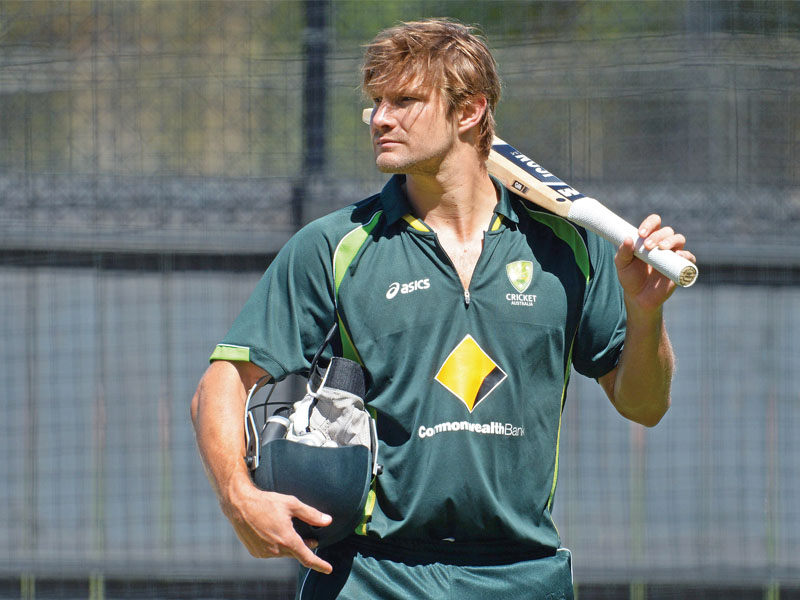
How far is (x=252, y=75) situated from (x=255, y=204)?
0.55 meters

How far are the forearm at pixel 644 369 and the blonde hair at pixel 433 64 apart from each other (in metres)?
0.62

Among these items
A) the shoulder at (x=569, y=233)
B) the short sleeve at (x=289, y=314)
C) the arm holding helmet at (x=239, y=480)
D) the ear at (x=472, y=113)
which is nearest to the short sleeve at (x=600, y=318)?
the shoulder at (x=569, y=233)

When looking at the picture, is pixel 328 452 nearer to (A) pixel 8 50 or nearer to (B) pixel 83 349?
(B) pixel 83 349

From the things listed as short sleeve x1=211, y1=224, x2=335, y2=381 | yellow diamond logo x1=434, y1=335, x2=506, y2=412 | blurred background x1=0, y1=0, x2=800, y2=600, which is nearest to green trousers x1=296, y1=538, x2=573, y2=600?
yellow diamond logo x1=434, y1=335, x2=506, y2=412

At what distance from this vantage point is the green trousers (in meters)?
2.60

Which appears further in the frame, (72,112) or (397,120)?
(72,112)

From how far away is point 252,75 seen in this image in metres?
4.80

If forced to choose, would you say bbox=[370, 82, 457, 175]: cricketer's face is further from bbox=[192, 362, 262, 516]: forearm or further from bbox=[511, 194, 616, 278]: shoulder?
bbox=[192, 362, 262, 516]: forearm

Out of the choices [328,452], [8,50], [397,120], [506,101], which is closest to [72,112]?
[8,50]

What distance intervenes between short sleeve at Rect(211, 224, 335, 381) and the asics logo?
14cm

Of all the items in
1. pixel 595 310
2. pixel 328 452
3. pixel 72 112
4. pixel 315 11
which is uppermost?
pixel 315 11

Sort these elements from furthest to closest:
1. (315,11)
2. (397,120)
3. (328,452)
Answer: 1. (315,11)
2. (397,120)
3. (328,452)

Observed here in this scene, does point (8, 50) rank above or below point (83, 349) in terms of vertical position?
above

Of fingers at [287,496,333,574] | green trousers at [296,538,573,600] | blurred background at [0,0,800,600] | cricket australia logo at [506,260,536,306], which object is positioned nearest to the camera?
fingers at [287,496,333,574]
